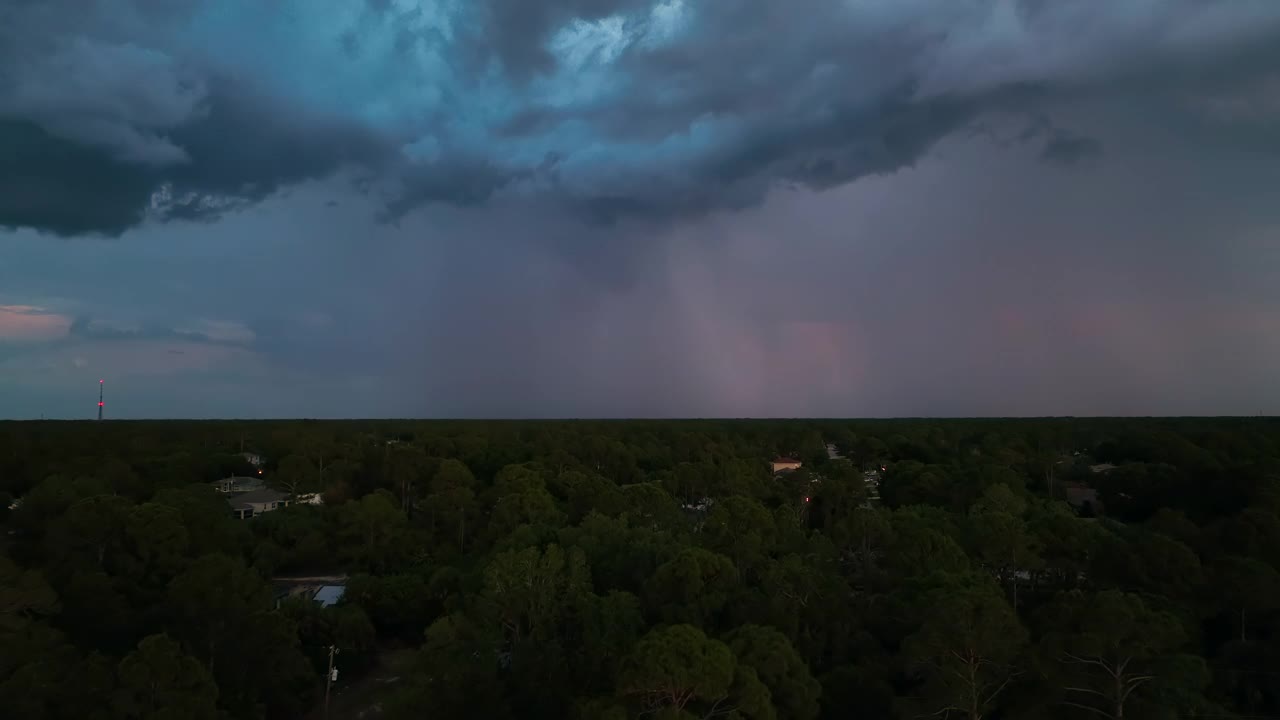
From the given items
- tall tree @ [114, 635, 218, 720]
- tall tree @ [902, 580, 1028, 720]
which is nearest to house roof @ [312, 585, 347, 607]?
tall tree @ [114, 635, 218, 720]

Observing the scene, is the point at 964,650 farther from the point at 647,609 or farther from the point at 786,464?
the point at 786,464

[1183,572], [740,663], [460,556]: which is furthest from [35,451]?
[1183,572]

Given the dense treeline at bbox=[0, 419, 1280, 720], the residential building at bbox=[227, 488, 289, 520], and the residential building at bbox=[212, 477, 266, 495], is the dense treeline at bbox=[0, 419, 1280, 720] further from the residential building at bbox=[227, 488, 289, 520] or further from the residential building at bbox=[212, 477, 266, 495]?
the residential building at bbox=[212, 477, 266, 495]

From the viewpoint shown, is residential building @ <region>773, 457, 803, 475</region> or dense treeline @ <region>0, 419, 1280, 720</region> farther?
residential building @ <region>773, 457, 803, 475</region>

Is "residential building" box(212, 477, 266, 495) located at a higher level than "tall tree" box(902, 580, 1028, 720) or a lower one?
lower

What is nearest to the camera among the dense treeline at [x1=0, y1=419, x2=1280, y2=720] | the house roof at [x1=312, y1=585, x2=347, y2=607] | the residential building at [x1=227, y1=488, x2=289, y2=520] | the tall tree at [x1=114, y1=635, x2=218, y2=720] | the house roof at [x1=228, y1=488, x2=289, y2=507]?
the tall tree at [x1=114, y1=635, x2=218, y2=720]

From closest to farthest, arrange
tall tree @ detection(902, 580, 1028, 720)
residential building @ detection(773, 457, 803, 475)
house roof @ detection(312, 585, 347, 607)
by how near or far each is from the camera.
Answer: tall tree @ detection(902, 580, 1028, 720), house roof @ detection(312, 585, 347, 607), residential building @ detection(773, 457, 803, 475)

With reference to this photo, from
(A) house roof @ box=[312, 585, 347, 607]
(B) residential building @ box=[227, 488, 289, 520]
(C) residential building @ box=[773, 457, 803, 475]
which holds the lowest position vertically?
(A) house roof @ box=[312, 585, 347, 607]

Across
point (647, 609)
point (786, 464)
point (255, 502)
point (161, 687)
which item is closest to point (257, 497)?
point (255, 502)

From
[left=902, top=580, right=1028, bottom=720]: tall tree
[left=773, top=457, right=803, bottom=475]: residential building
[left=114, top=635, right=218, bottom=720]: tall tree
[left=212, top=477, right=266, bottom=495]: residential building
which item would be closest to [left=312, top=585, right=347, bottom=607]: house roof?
[left=114, top=635, right=218, bottom=720]: tall tree
